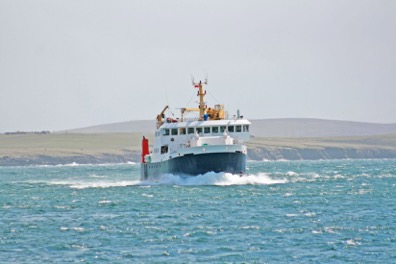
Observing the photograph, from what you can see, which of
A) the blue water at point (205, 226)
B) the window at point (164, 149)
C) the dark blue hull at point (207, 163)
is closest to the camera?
the blue water at point (205, 226)

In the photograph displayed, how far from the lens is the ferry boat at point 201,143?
274ft

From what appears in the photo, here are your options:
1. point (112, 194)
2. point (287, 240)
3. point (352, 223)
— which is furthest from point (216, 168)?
point (287, 240)

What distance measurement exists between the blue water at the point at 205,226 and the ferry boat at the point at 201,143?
15.8ft

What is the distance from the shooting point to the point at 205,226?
5112 cm

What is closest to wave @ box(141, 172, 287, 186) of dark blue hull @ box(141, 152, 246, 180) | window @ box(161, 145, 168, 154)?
dark blue hull @ box(141, 152, 246, 180)

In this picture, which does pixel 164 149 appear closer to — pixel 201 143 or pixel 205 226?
pixel 201 143

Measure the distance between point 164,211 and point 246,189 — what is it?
19.2 m

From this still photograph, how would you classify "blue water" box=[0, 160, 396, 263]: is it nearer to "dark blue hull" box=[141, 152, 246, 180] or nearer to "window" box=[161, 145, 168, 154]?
"dark blue hull" box=[141, 152, 246, 180]

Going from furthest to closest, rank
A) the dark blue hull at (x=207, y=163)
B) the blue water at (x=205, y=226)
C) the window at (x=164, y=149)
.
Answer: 1. the window at (x=164, y=149)
2. the dark blue hull at (x=207, y=163)
3. the blue water at (x=205, y=226)

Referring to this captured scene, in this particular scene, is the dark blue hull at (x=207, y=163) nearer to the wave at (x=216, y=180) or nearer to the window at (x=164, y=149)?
the wave at (x=216, y=180)

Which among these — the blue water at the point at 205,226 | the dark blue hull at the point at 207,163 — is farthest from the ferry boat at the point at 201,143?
the blue water at the point at 205,226

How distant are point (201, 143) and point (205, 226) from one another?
34.8 meters

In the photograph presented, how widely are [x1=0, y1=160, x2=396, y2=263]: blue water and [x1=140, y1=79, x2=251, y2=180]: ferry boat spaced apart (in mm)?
4817

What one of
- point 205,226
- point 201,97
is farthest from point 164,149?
point 205,226
